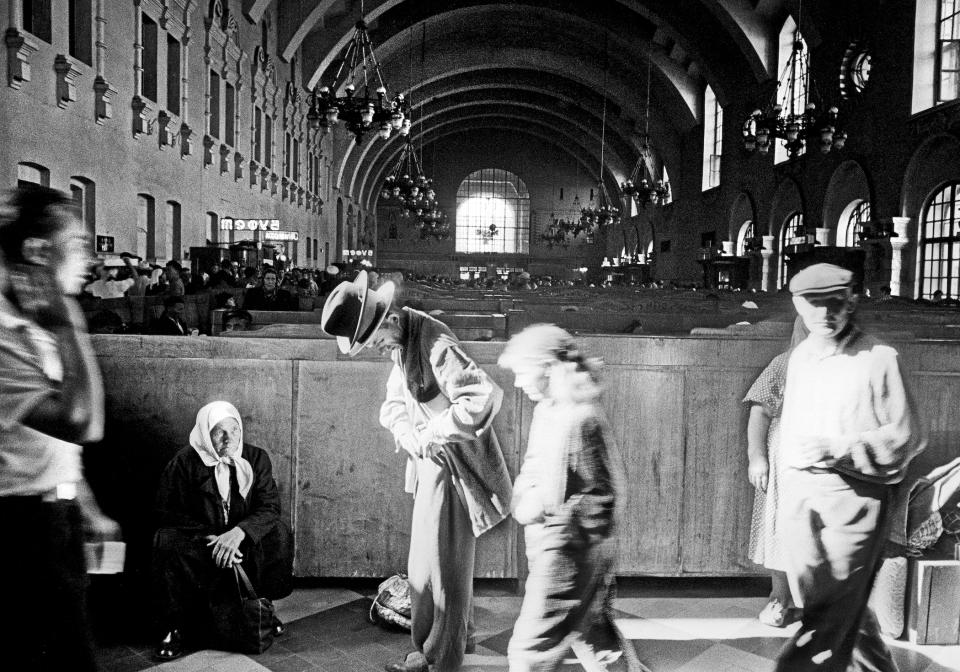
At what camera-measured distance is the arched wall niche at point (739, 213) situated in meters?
26.4

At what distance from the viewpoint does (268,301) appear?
10406 mm

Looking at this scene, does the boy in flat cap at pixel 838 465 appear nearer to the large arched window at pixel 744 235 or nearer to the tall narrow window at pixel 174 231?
the tall narrow window at pixel 174 231

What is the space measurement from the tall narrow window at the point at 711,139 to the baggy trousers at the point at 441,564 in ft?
92.3

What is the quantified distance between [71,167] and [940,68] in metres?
16.1

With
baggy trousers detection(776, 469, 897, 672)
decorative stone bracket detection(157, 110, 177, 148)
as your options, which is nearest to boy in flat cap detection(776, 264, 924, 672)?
baggy trousers detection(776, 469, 897, 672)

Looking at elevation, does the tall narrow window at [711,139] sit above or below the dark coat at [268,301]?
above

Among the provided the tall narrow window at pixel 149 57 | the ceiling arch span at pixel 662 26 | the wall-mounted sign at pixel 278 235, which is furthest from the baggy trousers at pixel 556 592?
the ceiling arch span at pixel 662 26

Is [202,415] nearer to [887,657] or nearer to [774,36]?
[887,657]

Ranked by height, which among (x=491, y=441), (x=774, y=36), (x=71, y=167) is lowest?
(x=491, y=441)

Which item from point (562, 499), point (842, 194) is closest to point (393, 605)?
point (562, 499)

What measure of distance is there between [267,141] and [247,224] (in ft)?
16.8

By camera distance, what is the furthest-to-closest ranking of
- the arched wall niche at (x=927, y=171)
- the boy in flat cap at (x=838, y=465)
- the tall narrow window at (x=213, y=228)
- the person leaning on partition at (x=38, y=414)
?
the tall narrow window at (x=213, y=228), the arched wall niche at (x=927, y=171), the boy in flat cap at (x=838, y=465), the person leaning on partition at (x=38, y=414)

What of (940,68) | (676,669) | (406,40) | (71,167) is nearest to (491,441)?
(676,669)

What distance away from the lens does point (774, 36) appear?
78.4 feet
